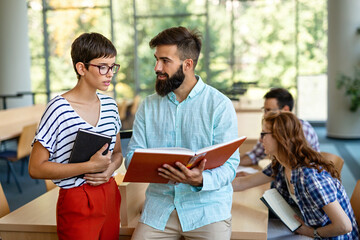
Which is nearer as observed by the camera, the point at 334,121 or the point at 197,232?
the point at 197,232

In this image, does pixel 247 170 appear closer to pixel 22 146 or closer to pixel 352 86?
pixel 22 146

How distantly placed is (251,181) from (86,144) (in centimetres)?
128

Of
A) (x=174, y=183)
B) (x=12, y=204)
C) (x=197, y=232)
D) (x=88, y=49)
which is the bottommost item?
(x=12, y=204)

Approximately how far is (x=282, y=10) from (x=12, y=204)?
22.6 feet

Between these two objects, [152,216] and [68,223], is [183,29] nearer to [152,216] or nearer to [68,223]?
[152,216]

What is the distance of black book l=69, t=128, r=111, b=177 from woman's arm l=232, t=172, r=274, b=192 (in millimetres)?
1129

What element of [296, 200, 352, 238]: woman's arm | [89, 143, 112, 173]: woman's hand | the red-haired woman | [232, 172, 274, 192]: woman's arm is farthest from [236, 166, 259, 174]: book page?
[89, 143, 112, 173]: woman's hand

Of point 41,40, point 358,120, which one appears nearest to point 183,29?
point 358,120

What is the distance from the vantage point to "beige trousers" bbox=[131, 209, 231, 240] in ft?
6.17

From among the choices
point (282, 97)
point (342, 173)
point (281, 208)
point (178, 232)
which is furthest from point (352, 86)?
point (178, 232)

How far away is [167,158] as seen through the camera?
166 centimetres

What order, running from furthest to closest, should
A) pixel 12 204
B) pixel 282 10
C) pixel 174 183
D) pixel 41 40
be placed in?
pixel 41 40
pixel 282 10
pixel 12 204
pixel 174 183

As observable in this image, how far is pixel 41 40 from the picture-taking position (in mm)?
10438

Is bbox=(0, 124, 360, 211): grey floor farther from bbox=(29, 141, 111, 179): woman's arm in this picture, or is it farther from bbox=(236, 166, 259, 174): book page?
bbox=(29, 141, 111, 179): woman's arm
